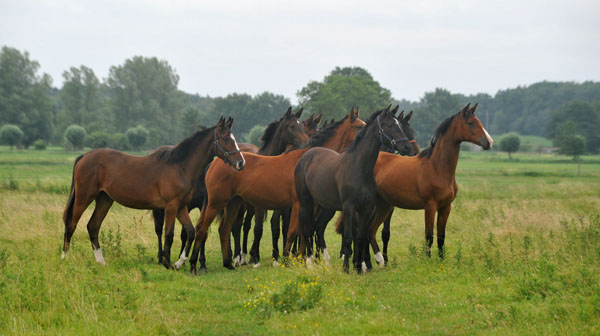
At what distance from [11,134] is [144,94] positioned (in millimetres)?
24060

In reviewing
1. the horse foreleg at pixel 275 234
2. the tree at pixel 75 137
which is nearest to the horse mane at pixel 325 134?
the horse foreleg at pixel 275 234

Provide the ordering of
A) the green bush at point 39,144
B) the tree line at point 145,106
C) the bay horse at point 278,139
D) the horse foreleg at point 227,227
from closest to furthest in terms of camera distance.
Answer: the horse foreleg at point 227,227 → the bay horse at point 278,139 → the tree line at point 145,106 → the green bush at point 39,144

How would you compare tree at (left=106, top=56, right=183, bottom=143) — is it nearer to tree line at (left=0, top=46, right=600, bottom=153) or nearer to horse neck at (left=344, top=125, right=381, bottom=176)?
tree line at (left=0, top=46, right=600, bottom=153)

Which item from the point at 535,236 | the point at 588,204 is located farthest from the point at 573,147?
the point at 535,236

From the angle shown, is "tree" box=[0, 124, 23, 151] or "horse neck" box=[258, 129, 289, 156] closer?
"horse neck" box=[258, 129, 289, 156]

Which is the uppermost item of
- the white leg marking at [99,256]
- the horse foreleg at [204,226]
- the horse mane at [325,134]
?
the horse mane at [325,134]

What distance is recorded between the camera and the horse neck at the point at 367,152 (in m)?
8.93

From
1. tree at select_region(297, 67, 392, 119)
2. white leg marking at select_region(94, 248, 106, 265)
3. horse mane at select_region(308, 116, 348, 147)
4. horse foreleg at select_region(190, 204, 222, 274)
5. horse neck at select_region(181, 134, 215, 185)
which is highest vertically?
tree at select_region(297, 67, 392, 119)

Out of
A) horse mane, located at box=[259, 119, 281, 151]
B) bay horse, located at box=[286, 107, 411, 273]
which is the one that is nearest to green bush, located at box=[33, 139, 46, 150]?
horse mane, located at box=[259, 119, 281, 151]

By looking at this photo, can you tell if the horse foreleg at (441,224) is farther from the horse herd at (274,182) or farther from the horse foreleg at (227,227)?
Result: the horse foreleg at (227,227)

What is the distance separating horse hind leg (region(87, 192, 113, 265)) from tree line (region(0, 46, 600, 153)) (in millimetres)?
58477

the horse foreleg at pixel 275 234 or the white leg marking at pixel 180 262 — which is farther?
the horse foreleg at pixel 275 234

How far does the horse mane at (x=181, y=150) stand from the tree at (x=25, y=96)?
251 feet

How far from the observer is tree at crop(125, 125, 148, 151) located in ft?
258
